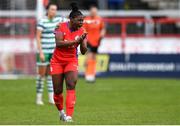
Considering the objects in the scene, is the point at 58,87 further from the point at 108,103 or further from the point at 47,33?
the point at 108,103

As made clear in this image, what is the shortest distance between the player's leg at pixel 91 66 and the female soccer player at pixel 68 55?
10342 mm

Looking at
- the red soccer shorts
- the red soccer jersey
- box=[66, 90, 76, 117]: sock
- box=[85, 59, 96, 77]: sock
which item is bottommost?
box=[85, 59, 96, 77]: sock

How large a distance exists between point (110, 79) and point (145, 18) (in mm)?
5254

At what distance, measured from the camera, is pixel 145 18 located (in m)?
29.9

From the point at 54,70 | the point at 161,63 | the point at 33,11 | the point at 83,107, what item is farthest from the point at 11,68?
the point at 54,70

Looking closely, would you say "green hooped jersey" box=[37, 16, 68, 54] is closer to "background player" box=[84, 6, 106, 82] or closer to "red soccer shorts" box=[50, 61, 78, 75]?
"red soccer shorts" box=[50, 61, 78, 75]

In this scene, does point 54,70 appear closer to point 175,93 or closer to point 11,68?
point 175,93

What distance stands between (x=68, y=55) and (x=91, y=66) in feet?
35.5

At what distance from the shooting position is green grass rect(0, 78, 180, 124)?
14.2 m

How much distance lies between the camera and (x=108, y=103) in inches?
707

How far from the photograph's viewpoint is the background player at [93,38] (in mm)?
24366

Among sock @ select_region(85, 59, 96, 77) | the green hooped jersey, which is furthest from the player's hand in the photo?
sock @ select_region(85, 59, 96, 77)

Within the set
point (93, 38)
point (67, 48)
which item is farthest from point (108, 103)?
point (93, 38)

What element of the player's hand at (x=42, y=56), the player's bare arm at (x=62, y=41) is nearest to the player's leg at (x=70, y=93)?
the player's bare arm at (x=62, y=41)
